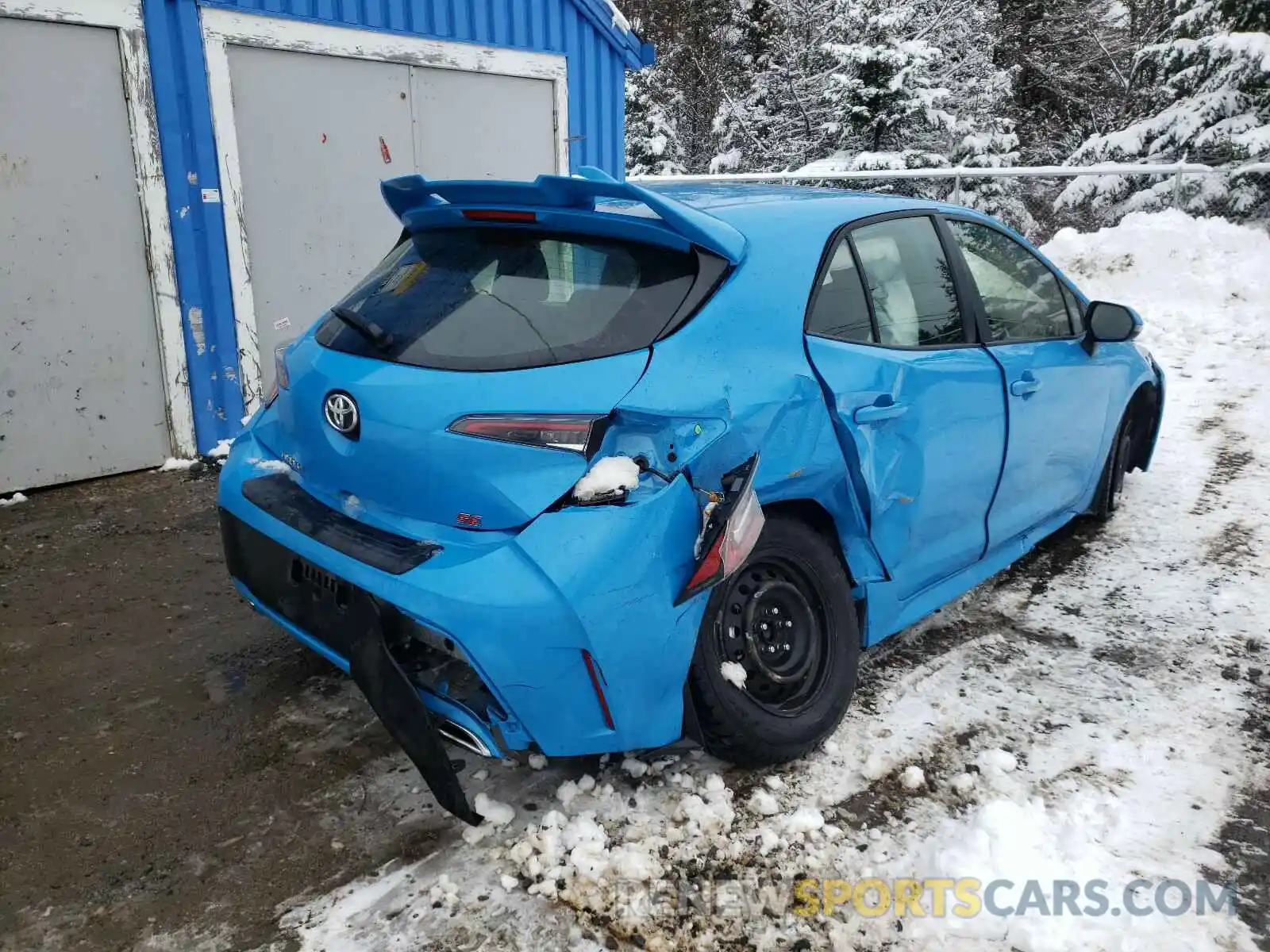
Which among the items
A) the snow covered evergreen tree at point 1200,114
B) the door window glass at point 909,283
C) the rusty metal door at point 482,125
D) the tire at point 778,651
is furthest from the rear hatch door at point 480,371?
the snow covered evergreen tree at point 1200,114

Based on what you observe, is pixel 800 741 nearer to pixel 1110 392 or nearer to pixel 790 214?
pixel 790 214

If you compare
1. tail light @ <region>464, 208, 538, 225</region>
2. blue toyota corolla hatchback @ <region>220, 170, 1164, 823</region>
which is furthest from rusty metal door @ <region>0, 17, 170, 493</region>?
tail light @ <region>464, 208, 538, 225</region>

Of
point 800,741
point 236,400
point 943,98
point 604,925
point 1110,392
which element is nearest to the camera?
point 604,925

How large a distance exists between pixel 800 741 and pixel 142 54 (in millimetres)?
5492

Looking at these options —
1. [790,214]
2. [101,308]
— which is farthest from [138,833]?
[101,308]

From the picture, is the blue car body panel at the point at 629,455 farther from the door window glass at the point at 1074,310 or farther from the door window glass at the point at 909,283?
the door window glass at the point at 1074,310

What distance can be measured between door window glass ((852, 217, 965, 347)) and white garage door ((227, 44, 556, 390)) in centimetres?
411

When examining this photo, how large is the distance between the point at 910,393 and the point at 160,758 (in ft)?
8.60

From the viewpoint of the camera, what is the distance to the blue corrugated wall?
18.8 feet

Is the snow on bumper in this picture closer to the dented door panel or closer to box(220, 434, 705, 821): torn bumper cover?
box(220, 434, 705, 821): torn bumper cover

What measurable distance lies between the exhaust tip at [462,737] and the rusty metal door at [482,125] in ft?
18.8

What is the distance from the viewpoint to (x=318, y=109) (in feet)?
21.5

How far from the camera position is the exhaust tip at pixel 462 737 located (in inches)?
94.0

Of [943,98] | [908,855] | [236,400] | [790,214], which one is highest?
[943,98]
